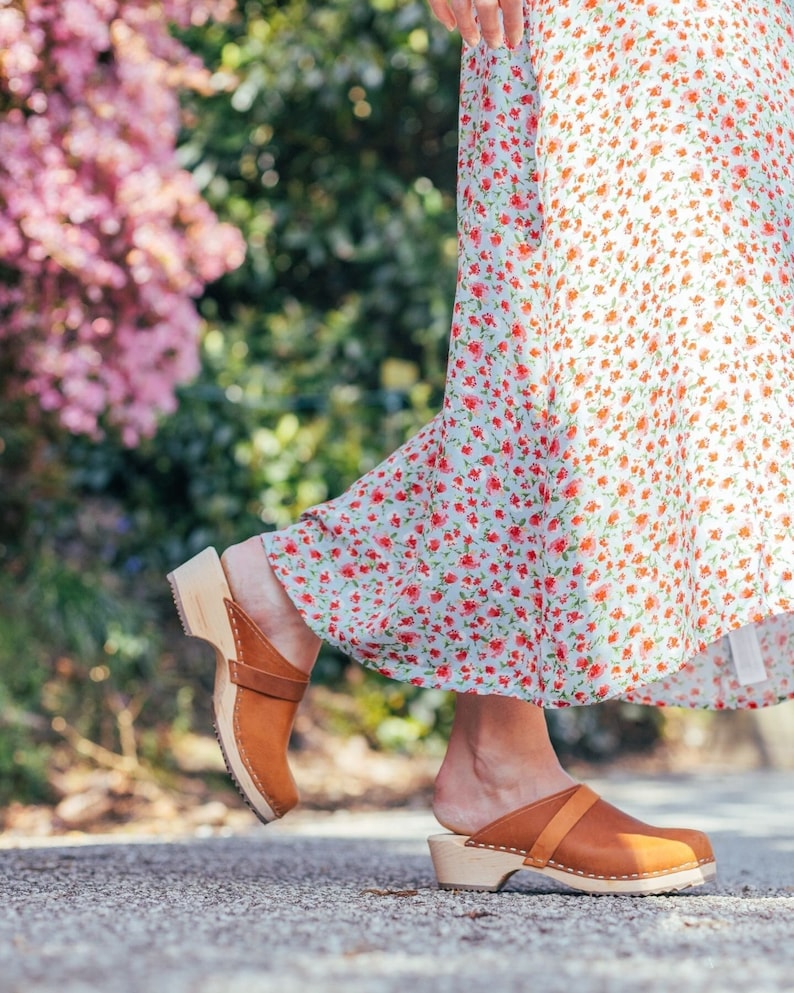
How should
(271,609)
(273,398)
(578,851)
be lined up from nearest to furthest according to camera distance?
(578,851) → (271,609) → (273,398)

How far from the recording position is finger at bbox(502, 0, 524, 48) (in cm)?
154

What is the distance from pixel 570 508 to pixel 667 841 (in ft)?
1.25

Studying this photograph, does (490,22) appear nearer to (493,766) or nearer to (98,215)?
(493,766)

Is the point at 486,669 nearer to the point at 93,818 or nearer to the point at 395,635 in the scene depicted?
the point at 395,635

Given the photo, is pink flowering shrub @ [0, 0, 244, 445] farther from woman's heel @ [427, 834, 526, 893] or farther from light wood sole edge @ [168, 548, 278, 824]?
woman's heel @ [427, 834, 526, 893]

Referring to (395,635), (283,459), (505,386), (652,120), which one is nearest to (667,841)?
(395,635)

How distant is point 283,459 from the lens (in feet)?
13.5

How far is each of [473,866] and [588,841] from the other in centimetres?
13

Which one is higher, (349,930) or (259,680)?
(259,680)

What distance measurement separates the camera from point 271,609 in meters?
1.59

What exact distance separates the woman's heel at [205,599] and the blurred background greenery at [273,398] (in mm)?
1795

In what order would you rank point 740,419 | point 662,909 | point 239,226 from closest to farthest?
point 662,909 < point 740,419 < point 239,226

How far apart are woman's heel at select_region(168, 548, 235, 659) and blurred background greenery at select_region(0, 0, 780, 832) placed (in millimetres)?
1795

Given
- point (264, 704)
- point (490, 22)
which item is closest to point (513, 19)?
point (490, 22)
